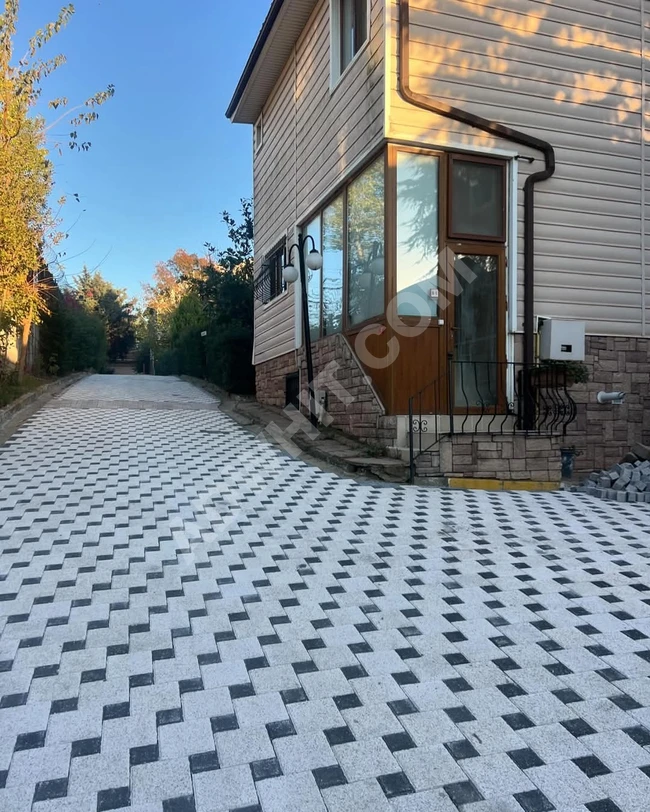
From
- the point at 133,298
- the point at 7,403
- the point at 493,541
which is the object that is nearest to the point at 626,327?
the point at 493,541

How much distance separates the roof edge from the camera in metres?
8.38

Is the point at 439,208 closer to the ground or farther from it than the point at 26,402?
farther from it

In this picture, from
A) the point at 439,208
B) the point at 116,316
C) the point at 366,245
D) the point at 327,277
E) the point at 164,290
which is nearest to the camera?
the point at 439,208

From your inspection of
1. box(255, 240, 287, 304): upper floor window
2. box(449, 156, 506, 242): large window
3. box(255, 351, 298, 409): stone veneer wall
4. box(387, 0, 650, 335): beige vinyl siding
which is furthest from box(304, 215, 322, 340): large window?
box(387, 0, 650, 335): beige vinyl siding

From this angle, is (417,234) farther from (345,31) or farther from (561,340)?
(345,31)

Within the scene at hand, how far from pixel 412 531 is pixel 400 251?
324cm

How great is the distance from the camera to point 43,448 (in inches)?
263

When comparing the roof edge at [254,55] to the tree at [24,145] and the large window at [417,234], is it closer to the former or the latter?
the tree at [24,145]

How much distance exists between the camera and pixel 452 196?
6.13 meters

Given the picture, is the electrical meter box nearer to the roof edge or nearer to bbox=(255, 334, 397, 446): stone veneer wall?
bbox=(255, 334, 397, 446): stone veneer wall

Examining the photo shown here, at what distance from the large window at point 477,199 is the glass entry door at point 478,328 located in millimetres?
197

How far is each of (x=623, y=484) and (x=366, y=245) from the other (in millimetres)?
3745

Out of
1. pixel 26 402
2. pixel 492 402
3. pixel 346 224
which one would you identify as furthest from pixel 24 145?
pixel 492 402

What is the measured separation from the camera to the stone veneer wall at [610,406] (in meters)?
6.81
